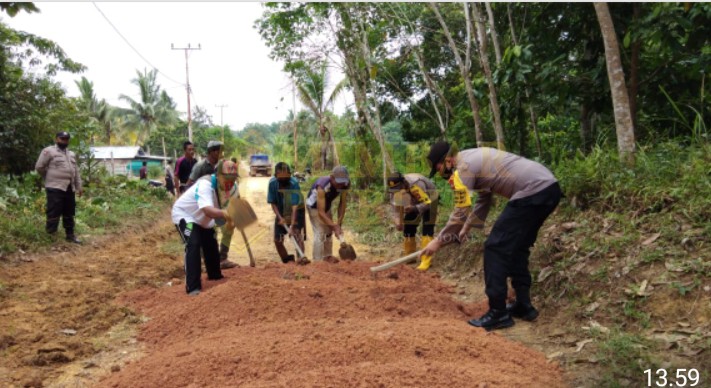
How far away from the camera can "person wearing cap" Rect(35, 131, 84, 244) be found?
6957mm

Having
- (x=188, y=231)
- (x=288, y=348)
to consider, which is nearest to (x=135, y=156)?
(x=188, y=231)

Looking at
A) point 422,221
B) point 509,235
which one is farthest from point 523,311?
point 422,221

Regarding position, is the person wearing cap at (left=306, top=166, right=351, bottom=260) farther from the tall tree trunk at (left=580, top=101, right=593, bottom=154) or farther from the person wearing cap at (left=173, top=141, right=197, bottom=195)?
the tall tree trunk at (left=580, top=101, right=593, bottom=154)

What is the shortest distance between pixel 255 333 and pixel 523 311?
6.95 feet

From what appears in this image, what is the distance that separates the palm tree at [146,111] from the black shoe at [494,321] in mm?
41863

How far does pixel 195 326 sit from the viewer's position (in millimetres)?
3881

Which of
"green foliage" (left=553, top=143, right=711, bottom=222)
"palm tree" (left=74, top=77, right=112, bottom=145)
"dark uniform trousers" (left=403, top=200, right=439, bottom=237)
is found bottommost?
"dark uniform trousers" (left=403, top=200, right=439, bottom=237)

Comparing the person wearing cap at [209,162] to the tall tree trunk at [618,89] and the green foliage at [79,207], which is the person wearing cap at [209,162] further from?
the tall tree trunk at [618,89]

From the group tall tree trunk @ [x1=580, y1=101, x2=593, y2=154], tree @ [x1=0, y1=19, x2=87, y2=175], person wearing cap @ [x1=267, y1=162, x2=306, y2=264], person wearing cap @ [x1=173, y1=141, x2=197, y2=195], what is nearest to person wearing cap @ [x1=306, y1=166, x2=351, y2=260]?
person wearing cap @ [x1=267, y1=162, x2=306, y2=264]

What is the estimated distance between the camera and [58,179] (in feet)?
22.9

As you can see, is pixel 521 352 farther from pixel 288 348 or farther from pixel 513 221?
pixel 288 348

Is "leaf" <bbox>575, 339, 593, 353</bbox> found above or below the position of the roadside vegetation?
below

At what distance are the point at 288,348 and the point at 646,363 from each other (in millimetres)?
2040

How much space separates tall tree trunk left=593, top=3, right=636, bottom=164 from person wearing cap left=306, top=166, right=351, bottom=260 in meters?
2.93
